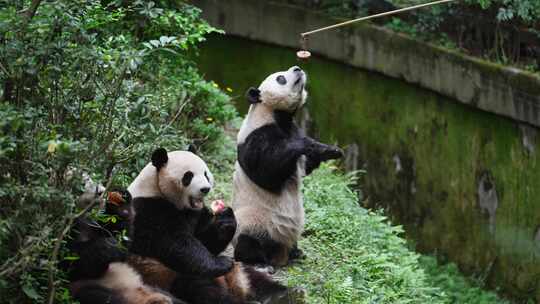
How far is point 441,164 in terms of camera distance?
1015cm

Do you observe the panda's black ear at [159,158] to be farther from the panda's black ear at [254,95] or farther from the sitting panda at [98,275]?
the panda's black ear at [254,95]

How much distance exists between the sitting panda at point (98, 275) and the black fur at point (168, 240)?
0.22 m

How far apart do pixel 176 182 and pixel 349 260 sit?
193cm

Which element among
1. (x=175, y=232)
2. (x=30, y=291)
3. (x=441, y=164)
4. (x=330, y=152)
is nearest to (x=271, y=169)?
(x=330, y=152)

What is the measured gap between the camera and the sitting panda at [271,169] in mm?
6449

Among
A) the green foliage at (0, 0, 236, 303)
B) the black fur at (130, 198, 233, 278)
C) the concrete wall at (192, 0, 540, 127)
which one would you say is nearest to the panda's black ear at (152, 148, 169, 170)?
the green foliage at (0, 0, 236, 303)

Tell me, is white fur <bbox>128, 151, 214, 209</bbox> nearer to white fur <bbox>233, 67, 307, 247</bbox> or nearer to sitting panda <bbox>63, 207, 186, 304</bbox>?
sitting panda <bbox>63, 207, 186, 304</bbox>

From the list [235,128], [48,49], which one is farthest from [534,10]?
[48,49]

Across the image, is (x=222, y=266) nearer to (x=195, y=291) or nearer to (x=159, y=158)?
(x=195, y=291)

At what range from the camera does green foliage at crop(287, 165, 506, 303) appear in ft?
20.5

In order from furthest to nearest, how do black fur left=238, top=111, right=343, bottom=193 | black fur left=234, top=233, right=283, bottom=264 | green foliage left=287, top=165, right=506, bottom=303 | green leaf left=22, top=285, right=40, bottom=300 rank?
black fur left=234, top=233, right=283, bottom=264 < black fur left=238, top=111, right=343, bottom=193 < green foliage left=287, top=165, right=506, bottom=303 < green leaf left=22, top=285, right=40, bottom=300

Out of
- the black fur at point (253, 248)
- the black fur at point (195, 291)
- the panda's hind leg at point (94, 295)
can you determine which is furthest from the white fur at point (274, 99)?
the panda's hind leg at point (94, 295)

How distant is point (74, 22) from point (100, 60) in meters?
0.25

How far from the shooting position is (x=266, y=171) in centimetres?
643
